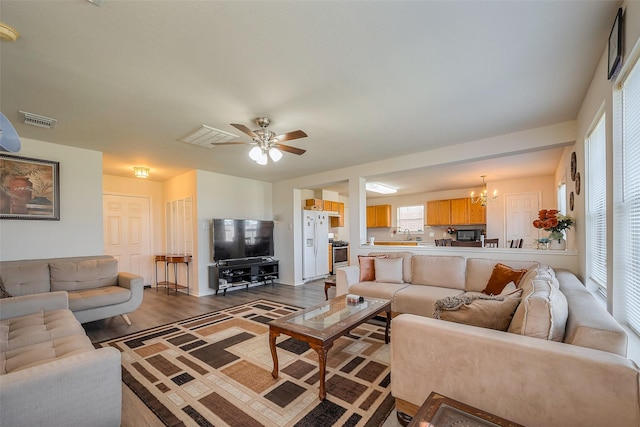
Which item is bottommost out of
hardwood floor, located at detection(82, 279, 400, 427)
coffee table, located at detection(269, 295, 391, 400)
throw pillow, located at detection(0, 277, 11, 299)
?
hardwood floor, located at detection(82, 279, 400, 427)

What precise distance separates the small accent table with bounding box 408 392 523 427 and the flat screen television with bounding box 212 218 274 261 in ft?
16.3

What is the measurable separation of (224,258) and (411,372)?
4643 mm

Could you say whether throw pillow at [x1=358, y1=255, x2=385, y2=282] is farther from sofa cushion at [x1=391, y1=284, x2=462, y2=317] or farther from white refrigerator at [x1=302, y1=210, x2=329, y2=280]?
white refrigerator at [x1=302, y1=210, x2=329, y2=280]

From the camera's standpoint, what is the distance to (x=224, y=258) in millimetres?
5527

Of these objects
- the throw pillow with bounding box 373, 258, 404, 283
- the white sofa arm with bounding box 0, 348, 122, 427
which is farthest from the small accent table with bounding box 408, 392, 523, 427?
the throw pillow with bounding box 373, 258, 404, 283

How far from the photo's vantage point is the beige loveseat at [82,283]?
10.4 feet

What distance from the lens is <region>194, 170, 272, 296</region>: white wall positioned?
5371 millimetres

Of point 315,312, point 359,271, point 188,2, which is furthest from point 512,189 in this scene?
point 188,2

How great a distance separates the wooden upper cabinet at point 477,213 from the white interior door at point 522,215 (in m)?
0.70

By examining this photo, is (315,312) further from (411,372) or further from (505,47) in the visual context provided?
(505,47)

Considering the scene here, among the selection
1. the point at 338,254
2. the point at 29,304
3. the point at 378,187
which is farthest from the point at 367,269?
the point at 338,254

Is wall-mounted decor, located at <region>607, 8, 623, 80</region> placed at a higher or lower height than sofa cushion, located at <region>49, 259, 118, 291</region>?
higher

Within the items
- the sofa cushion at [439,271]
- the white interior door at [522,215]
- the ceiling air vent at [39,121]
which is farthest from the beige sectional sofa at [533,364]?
the white interior door at [522,215]

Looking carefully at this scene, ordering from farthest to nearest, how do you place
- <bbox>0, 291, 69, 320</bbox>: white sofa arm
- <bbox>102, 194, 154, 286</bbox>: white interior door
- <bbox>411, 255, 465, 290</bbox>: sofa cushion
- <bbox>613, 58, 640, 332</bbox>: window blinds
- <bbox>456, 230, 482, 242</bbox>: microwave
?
<bbox>456, 230, 482, 242</bbox>: microwave → <bbox>102, 194, 154, 286</bbox>: white interior door → <bbox>411, 255, 465, 290</bbox>: sofa cushion → <bbox>0, 291, 69, 320</bbox>: white sofa arm → <bbox>613, 58, 640, 332</bbox>: window blinds
